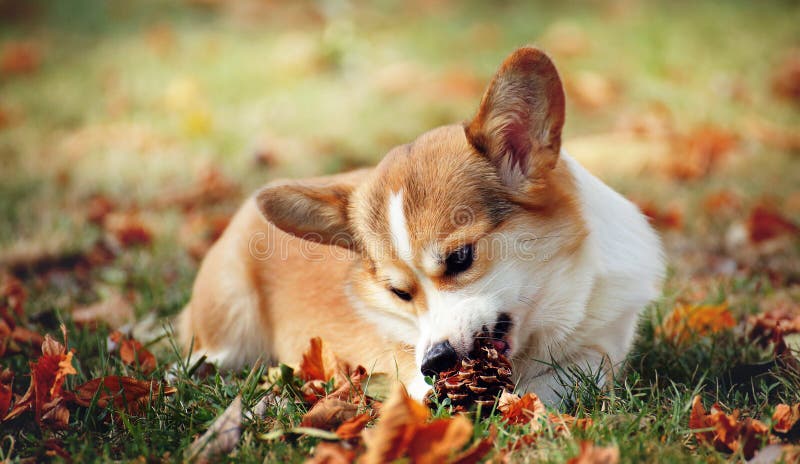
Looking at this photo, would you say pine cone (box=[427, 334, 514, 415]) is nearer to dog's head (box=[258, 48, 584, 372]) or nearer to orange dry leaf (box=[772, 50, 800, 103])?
dog's head (box=[258, 48, 584, 372])

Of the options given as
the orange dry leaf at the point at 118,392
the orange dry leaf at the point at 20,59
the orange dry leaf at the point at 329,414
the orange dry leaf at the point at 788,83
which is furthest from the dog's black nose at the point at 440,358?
the orange dry leaf at the point at 20,59

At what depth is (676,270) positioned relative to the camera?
11.4 feet

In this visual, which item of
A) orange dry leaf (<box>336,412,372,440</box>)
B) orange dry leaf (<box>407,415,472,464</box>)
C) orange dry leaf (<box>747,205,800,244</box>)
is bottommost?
orange dry leaf (<box>747,205,800,244</box>)

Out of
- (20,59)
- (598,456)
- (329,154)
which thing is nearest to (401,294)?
(598,456)

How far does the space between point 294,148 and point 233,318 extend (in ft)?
8.43

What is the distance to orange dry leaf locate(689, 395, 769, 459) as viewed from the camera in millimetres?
1845

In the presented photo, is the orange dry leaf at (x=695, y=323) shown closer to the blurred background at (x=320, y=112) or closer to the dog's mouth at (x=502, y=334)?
the blurred background at (x=320, y=112)

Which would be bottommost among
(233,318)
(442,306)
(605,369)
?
(233,318)

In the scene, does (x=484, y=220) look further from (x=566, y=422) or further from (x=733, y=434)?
(x=733, y=434)

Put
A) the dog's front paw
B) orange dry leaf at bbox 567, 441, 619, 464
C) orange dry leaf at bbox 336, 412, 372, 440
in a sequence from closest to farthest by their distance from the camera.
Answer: orange dry leaf at bbox 567, 441, 619, 464 → orange dry leaf at bbox 336, 412, 372, 440 → the dog's front paw

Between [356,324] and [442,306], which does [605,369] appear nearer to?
[442,306]

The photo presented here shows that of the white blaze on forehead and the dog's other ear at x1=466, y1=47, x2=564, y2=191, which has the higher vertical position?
the dog's other ear at x1=466, y1=47, x2=564, y2=191

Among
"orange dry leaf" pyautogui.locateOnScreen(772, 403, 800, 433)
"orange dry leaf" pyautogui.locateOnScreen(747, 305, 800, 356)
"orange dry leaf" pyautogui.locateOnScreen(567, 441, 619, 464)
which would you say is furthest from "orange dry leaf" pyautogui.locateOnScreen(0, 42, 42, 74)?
"orange dry leaf" pyautogui.locateOnScreen(772, 403, 800, 433)

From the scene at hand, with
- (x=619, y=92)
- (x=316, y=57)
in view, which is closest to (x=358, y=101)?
(x=316, y=57)
